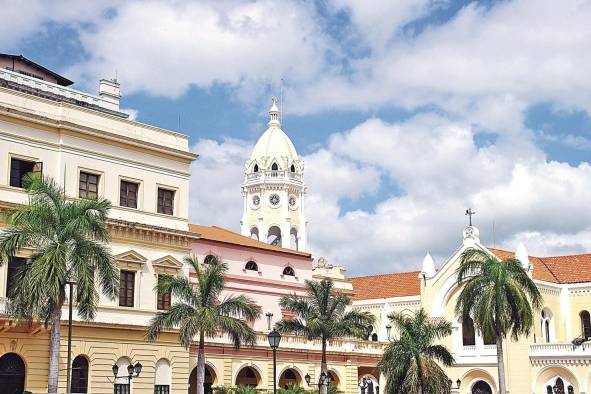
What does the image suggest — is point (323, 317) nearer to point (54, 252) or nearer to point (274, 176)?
point (54, 252)

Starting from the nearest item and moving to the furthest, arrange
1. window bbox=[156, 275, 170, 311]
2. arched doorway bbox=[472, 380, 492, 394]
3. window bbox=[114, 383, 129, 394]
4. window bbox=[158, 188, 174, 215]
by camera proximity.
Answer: window bbox=[114, 383, 129, 394]
window bbox=[156, 275, 170, 311]
window bbox=[158, 188, 174, 215]
arched doorway bbox=[472, 380, 492, 394]

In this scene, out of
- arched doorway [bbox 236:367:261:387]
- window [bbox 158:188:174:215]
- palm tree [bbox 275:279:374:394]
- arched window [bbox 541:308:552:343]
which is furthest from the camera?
arched window [bbox 541:308:552:343]

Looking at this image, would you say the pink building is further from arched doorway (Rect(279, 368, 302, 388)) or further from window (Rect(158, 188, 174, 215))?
window (Rect(158, 188, 174, 215))

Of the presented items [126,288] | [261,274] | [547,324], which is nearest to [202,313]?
[126,288]

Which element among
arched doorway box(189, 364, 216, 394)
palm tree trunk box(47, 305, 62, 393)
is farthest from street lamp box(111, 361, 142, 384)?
arched doorway box(189, 364, 216, 394)

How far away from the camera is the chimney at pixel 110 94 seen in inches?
1876

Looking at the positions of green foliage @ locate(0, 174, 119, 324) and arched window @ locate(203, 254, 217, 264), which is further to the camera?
arched window @ locate(203, 254, 217, 264)

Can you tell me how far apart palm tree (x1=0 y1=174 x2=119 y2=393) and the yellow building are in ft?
110

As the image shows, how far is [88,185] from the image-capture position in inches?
1657

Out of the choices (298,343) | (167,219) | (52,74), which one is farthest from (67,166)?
(298,343)

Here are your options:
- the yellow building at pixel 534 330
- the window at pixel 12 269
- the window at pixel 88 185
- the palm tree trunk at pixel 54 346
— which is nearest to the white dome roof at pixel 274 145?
the yellow building at pixel 534 330

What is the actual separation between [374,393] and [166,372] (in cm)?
2675

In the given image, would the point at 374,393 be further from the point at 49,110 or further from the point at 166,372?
the point at 49,110

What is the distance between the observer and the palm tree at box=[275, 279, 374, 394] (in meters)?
47.2
